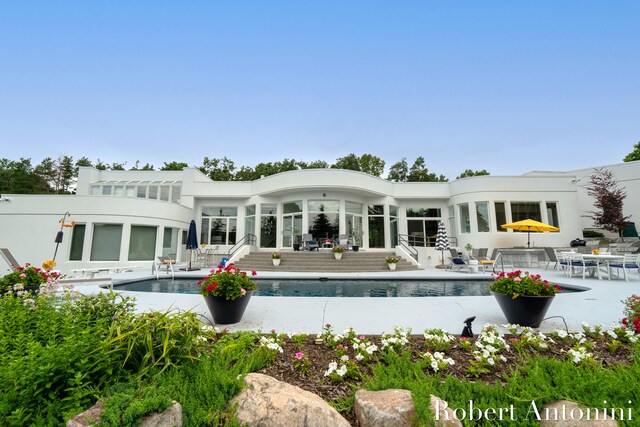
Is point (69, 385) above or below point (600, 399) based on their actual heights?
above

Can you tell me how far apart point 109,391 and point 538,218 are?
21020mm

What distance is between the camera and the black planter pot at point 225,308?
4172 millimetres

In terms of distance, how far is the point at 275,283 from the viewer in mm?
10008

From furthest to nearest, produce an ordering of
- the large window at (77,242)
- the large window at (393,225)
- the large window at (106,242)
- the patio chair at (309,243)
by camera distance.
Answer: the large window at (393,225), the patio chair at (309,243), the large window at (106,242), the large window at (77,242)

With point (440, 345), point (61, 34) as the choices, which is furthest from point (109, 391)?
point (61, 34)

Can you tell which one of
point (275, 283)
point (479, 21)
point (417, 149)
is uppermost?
point (417, 149)

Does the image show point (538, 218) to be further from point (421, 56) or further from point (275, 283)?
point (275, 283)

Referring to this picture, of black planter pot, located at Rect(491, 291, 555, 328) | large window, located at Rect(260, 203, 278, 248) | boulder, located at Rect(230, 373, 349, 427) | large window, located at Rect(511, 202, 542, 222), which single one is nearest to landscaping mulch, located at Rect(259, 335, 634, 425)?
boulder, located at Rect(230, 373, 349, 427)

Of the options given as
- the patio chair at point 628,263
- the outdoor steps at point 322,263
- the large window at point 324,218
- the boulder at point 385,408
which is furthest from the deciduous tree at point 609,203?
the boulder at point 385,408

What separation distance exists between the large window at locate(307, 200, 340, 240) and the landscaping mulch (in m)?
13.8

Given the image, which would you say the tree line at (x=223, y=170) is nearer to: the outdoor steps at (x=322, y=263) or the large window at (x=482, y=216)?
the large window at (x=482, y=216)

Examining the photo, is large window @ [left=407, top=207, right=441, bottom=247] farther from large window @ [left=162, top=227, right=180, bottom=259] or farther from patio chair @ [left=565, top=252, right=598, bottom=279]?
large window @ [left=162, top=227, right=180, bottom=259]

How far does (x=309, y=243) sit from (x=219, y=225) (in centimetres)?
743

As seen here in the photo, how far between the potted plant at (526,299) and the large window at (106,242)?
58.0 feet
